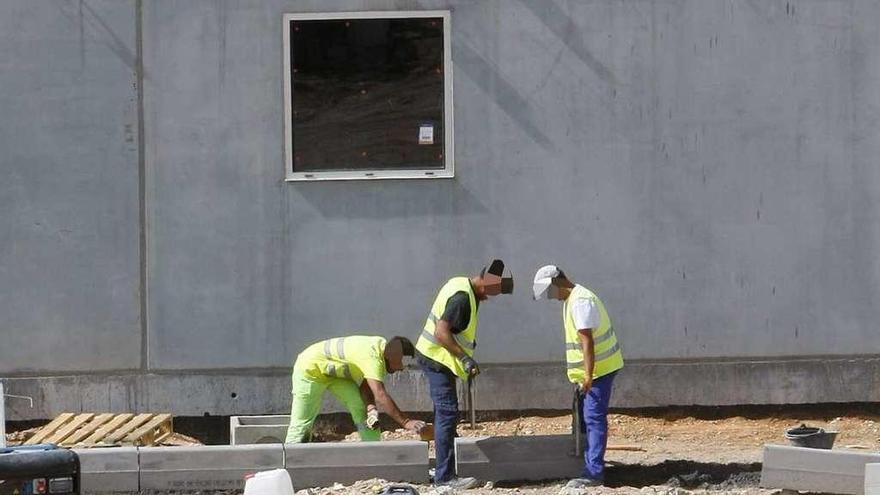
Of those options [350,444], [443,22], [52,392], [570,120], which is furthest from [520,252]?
[52,392]

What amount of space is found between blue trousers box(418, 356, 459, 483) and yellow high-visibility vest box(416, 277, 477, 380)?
3.0 inches

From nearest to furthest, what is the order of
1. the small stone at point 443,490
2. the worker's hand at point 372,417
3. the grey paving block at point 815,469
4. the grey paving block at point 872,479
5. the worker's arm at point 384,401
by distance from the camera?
the grey paving block at point 872,479
the grey paving block at point 815,469
the small stone at point 443,490
the worker's arm at point 384,401
the worker's hand at point 372,417

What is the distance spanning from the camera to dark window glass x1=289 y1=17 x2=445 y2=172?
14977mm

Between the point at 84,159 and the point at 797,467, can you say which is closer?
the point at 797,467

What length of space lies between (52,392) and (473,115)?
177 inches

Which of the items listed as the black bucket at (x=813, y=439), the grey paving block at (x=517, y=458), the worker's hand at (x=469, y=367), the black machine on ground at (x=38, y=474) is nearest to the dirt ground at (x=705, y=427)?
the grey paving block at (x=517, y=458)

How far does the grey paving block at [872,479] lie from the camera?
35.9 feet

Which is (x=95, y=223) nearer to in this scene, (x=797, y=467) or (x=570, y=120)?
(x=570, y=120)

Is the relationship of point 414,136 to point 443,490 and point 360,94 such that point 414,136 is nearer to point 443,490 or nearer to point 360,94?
point 360,94

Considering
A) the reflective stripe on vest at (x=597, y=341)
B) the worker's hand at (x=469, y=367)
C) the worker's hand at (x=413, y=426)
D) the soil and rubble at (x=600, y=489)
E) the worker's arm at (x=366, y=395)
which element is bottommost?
the soil and rubble at (x=600, y=489)

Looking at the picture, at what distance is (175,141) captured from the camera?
48.8 feet

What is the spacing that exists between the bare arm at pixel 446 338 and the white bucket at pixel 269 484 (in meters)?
2.90

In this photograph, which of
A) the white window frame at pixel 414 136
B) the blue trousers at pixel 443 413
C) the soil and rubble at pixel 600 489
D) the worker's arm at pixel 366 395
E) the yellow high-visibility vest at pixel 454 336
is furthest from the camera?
the white window frame at pixel 414 136

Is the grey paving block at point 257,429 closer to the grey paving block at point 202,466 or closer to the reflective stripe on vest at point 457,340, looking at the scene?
the grey paving block at point 202,466
